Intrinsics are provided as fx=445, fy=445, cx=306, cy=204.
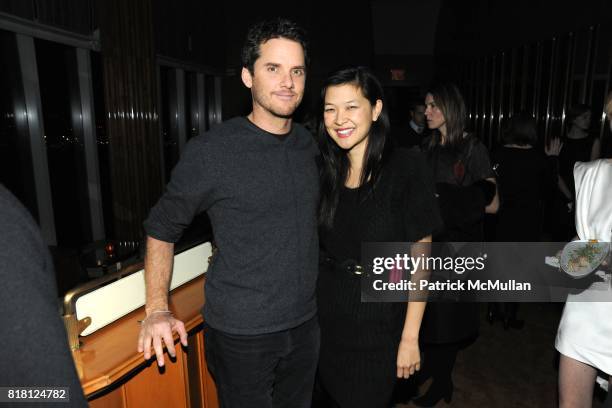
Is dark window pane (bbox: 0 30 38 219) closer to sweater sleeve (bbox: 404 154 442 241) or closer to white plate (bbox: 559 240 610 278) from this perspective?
sweater sleeve (bbox: 404 154 442 241)

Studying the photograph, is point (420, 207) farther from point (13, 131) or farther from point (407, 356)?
point (13, 131)

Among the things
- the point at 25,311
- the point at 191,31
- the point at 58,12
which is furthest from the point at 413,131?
the point at 191,31

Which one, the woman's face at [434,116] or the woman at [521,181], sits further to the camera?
the woman at [521,181]

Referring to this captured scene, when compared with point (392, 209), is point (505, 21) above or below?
above

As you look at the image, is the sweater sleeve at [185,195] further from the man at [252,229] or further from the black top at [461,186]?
the black top at [461,186]

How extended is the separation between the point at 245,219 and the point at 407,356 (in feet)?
2.39

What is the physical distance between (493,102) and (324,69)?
3.42 m

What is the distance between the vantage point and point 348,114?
150 cm

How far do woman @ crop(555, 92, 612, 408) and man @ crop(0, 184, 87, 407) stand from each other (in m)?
1.77

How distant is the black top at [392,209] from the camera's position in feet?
4.79

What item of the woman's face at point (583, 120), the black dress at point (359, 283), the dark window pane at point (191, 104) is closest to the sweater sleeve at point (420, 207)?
the black dress at point (359, 283)

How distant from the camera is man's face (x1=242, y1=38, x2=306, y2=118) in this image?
4.70 ft

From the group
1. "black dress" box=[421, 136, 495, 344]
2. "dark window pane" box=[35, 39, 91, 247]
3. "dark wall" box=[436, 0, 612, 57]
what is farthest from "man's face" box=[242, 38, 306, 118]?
"dark wall" box=[436, 0, 612, 57]

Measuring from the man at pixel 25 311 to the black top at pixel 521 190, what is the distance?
3.22 metres
